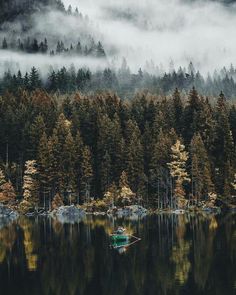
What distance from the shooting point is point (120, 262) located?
48969 millimetres

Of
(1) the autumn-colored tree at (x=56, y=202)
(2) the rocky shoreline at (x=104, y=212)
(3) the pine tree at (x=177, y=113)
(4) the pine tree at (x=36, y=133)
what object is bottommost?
(2) the rocky shoreline at (x=104, y=212)

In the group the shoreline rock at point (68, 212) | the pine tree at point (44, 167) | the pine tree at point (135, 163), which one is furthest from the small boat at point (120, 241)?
the pine tree at point (44, 167)

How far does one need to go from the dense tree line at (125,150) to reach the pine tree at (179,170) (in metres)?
0.23

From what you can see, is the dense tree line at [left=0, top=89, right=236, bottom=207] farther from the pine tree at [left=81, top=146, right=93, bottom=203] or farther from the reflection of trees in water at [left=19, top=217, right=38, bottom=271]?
the reflection of trees in water at [left=19, top=217, right=38, bottom=271]

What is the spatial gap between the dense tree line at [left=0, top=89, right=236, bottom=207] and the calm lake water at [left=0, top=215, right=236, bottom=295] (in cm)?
4259

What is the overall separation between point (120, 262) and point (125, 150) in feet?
249

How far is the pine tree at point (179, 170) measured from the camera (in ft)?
372

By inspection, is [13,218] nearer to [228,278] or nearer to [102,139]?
[102,139]

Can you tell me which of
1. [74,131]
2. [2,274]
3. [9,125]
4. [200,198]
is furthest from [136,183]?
[2,274]

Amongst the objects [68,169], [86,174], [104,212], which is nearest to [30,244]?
[104,212]

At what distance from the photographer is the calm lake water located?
38500 millimetres

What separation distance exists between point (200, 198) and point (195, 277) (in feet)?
251

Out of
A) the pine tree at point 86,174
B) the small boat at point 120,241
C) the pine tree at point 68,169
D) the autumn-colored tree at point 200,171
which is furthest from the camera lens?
the pine tree at point 86,174

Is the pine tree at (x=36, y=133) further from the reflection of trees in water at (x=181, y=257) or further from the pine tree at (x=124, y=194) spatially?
the reflection of trees in water at (x=181, y=257)
